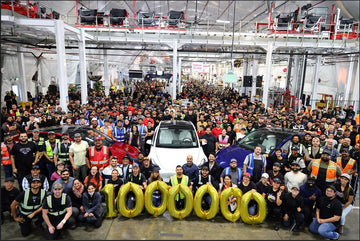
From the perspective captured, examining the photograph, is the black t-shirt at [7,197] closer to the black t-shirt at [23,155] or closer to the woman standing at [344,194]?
the black t-shirt at [23,155]

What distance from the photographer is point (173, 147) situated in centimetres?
696

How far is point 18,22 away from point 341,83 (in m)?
21.2

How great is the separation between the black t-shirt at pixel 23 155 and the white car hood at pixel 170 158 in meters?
2.90

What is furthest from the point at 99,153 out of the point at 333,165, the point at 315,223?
the point at 333,165

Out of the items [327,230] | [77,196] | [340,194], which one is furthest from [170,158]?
[340,194]

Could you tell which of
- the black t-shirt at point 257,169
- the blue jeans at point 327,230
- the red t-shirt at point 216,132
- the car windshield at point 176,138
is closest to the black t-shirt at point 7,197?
the car windshield at point 176,138

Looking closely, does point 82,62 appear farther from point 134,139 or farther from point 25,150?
point 25,150

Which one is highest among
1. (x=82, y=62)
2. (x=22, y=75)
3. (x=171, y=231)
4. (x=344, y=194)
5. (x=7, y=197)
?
Result: (x=82, y=62)

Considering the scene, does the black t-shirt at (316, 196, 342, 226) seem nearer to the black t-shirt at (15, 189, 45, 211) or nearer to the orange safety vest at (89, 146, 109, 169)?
the orange safety vest at (89, 146, 109, 169)

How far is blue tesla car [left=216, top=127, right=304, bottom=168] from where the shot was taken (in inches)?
269

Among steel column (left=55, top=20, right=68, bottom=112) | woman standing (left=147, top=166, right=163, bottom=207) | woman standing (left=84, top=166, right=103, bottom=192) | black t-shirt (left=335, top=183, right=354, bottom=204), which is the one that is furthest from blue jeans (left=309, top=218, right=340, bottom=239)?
steel column (left=55, top=20, right=68, bottom=112)

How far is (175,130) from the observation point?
7.55 meters

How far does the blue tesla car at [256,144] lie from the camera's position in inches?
269

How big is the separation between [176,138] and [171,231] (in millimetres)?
3025
